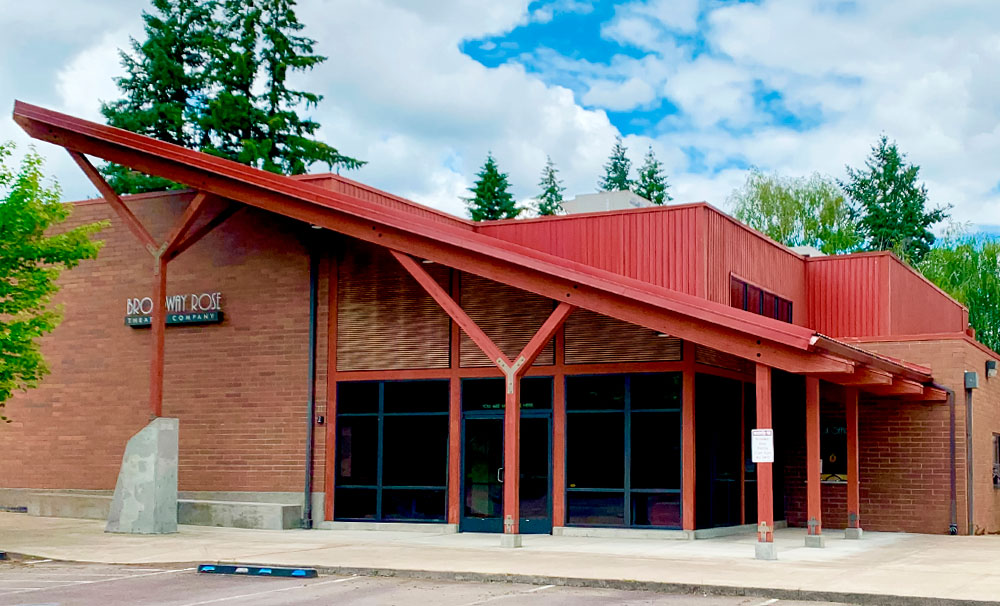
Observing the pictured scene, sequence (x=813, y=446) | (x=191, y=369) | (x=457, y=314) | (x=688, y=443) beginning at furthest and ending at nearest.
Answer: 1. (x=191, y=369)
2. (x=688, y=443)
3. (x=457, y=314)
4. (x=813, y=446)

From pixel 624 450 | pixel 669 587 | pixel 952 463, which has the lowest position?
pixel 669 587

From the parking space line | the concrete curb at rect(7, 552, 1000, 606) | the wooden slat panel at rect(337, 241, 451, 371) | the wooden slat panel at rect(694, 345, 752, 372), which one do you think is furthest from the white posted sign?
the wooden slat panel at rect(337, 241, 451, 371)

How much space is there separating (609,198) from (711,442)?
7.84 m

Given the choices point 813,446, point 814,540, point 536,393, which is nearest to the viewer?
point 813,446

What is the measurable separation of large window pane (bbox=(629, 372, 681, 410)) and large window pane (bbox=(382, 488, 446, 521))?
397cm

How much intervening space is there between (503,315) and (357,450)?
3.75 meters

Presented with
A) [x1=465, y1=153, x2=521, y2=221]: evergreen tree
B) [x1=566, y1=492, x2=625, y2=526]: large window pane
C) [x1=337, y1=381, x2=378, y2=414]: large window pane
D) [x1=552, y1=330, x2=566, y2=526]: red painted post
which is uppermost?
[x1=465, y1=153, x2=521, y2=221]: evergreen tree

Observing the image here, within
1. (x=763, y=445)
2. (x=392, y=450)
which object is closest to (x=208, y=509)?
(x=392, y=450)

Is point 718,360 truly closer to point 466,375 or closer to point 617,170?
point 466,375

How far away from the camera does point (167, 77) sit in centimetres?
4506

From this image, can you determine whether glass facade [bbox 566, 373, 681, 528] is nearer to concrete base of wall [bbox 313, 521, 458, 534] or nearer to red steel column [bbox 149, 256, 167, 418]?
concrete base of wall [bbox 313, 521, 458, 534]

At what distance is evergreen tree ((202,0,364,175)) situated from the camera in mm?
44188

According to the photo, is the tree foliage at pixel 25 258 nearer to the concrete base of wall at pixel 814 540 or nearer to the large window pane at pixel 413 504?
the large window pane at pixel 413 504

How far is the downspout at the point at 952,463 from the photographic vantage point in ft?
70.2
